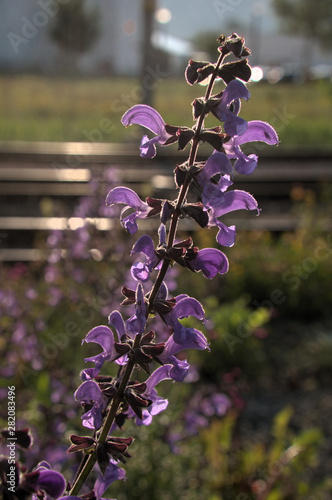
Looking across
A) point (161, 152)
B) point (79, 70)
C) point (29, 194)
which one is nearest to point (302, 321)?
point (29, 194)

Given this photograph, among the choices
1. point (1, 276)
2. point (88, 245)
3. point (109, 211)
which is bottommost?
point (1, 276)

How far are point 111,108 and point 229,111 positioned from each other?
1952 cm

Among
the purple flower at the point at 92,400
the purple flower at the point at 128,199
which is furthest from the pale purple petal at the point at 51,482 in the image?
the purple flower at the point at 128,199

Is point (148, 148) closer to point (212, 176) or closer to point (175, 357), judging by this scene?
point (212, 176)

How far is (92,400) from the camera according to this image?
984 millimetres

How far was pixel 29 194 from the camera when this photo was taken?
329 inches

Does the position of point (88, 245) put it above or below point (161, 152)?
above

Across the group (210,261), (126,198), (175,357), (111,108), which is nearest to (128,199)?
(126,198)

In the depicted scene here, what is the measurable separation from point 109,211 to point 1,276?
1668mm

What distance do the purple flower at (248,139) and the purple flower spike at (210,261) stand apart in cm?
16

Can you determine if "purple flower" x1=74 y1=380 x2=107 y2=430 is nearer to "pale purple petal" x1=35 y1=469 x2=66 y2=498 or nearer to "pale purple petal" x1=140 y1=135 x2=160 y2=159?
"pale purple petal" x1=35 y1=469 x2=66 y2=498

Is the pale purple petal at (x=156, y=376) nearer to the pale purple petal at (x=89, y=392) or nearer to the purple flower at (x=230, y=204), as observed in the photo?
the pale purple petal at (x=89, y=392)

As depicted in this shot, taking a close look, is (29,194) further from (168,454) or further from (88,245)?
(168,454)

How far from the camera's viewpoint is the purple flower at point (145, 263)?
3.27ft
